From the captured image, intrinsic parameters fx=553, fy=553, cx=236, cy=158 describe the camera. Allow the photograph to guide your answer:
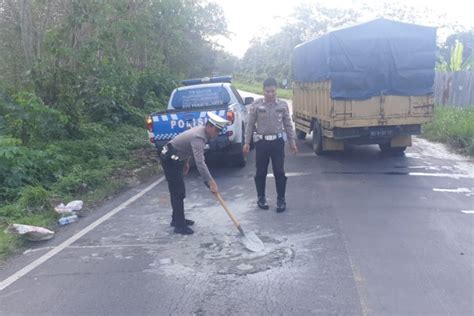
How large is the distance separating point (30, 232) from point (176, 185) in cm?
188

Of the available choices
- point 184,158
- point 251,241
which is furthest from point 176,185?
point 251,241

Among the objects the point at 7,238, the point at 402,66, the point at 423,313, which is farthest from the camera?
the point at 402,66

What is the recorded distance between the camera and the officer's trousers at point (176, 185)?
23.0ft

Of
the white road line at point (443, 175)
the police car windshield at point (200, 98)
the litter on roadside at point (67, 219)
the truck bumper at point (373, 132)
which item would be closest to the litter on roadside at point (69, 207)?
the litter on roadside at point (67, 219)

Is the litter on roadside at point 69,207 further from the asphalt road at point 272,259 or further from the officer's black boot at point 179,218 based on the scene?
the officer's black boot at point 179,218

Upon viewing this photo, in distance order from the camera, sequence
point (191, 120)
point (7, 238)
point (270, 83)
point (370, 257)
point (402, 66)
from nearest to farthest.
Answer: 1. point (370, 257)
2. point (7, 238)
3. point (270, 83)
4. point (191, 120)
5. point (402, 66)

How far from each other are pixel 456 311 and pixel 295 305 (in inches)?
50.1

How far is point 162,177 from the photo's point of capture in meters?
11.1

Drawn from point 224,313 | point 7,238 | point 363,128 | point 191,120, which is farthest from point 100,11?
point 224,313

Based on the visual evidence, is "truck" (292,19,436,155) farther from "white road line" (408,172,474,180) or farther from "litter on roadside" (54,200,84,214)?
"litter on roadside" (54,200,84,214)

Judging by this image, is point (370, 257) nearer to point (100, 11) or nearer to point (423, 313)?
point (423, 313)

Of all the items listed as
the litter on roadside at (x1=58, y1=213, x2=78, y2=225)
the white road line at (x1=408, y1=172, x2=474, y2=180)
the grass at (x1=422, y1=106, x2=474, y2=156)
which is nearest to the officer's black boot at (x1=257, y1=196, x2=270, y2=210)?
the litter on roadside at (x1=58, y1=213, x2=78, y2=225)

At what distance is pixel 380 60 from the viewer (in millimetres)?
11531

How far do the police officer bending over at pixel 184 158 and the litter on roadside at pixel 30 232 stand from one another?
5.20 ft
